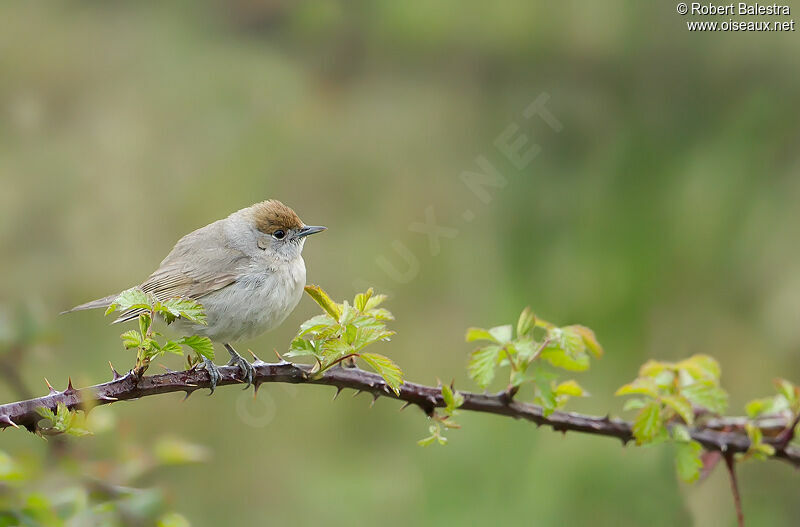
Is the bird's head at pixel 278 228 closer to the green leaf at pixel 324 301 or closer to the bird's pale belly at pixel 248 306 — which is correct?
the bird's pale belly at pixel 248 306

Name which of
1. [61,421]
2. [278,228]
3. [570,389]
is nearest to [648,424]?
[570,389]

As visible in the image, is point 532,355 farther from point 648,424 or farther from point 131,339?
point 131,339

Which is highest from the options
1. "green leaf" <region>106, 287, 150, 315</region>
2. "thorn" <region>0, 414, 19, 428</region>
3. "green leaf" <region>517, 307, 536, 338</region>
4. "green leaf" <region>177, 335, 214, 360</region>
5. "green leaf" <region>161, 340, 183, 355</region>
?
"green leaf" <region>106, 287, 150, 315</region>

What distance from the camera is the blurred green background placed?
3.62m

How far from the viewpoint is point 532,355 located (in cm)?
178

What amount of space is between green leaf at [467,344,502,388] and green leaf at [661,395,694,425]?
37cm

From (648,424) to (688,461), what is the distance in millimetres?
143

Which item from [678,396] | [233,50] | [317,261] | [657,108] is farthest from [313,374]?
[233,50]

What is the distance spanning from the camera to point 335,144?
4.38 meters

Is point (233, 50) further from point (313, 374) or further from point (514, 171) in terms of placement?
point (313, 374)

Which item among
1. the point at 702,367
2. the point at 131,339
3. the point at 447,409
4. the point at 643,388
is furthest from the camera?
the point at 702,367

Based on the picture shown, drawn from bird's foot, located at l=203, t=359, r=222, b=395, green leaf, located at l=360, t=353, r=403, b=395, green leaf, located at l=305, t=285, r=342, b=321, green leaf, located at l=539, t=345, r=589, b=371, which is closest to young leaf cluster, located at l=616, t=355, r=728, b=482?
green leaf, located at l=539, t=345, r=589, b=371

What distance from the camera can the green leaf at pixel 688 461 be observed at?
185 centimetres

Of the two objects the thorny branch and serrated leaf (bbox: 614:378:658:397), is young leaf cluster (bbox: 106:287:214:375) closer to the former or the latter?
the thorny branch
